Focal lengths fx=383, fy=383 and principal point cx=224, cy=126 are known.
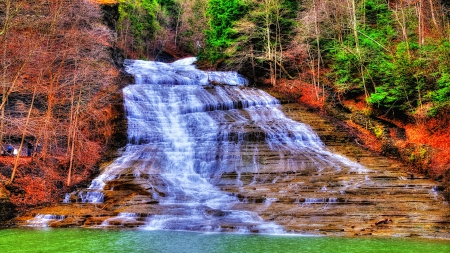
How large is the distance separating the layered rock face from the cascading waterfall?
6 centimetres

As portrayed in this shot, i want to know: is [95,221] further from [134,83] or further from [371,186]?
[134,83]

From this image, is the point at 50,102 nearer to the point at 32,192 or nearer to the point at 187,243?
the point at 32,192

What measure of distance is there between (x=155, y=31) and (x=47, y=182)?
34.3m

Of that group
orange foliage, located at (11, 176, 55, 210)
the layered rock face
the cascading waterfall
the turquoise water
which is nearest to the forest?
orange foliage, located at (11, 176, 55, 210)

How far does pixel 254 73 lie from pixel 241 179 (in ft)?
56.4

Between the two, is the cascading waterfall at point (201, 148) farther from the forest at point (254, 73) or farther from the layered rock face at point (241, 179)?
the forest at point (254, 73)

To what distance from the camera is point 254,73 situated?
1283 inches

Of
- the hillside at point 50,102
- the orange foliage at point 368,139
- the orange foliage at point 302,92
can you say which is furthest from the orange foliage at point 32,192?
the orange foliage at point 302,92

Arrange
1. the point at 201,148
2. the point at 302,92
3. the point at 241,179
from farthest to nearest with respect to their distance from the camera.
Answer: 1. the point at 302,92
2. the point at 201,148
3. the point at 241,179

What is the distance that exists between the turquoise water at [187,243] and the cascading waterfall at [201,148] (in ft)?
3.83

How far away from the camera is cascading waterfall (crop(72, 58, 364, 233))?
13.2 metres

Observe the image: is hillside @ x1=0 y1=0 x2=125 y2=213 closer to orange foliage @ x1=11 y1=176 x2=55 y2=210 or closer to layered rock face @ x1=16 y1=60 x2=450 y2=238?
orange foliage @ x1=11 y1=176 x2=55 y2=210

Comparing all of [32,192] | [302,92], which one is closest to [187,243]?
[32,192]

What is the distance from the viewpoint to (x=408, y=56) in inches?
825
